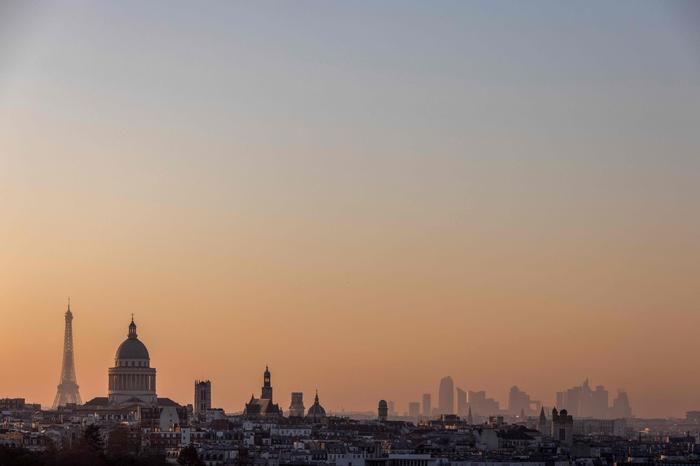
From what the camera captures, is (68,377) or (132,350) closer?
(132,350)

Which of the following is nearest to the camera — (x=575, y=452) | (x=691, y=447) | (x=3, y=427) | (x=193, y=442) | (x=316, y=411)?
(x=193, y=442)

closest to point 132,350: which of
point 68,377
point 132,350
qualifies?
point 132,350

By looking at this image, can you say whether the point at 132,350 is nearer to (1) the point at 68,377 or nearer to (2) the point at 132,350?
(2) the point at 132,350

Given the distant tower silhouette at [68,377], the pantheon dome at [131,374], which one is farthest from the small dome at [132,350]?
the distant tower silhouette at [68,377]

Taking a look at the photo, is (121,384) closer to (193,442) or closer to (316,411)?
(316,411)

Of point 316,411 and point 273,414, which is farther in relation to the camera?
point 316,411

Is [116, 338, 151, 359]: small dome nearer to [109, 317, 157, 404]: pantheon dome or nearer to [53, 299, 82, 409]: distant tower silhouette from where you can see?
[109, 317, 157, 404]: pantheon dome

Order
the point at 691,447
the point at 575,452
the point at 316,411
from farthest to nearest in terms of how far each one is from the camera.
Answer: the point at 316,411
the point at 691,447
the point at 575,452

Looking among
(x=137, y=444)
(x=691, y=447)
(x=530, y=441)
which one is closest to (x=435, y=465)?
(x=137, y=444)
